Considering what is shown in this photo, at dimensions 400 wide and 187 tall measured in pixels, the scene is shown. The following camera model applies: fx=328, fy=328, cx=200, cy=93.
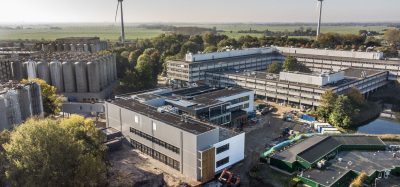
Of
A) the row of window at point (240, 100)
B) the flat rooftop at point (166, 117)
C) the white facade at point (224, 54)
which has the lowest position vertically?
the row of window at point (240, 100)

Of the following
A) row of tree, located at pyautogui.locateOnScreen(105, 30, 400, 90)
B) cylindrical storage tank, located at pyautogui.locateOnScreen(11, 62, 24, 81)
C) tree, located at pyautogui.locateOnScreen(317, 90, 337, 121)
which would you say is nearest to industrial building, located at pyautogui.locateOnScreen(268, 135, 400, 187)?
tree, located at pyautogui.locateOnScreen(317, 90, 337, 121)

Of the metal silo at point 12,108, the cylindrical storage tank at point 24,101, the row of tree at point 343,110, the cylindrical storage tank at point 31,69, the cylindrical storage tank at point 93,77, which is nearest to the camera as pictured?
the metal silo at point 12,108

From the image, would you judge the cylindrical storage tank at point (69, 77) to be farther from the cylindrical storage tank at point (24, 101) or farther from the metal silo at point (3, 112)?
the metal silo at point (3, 112)

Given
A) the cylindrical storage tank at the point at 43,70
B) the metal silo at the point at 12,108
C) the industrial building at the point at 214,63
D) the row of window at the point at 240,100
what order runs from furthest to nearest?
the industrial building at the point at 214,63, the cylindrical storage tank at the point at 43,70, the row of window at the point at 240,100, the metal silo at the point at 12,108

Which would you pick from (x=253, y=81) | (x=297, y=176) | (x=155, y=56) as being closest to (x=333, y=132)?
(x=297, y=176)

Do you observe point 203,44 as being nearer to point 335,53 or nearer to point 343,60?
point 335,53

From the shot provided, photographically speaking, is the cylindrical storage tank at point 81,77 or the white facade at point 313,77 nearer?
the white facade at point 313,77

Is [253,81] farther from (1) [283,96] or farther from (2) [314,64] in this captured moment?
(2) [314,64]

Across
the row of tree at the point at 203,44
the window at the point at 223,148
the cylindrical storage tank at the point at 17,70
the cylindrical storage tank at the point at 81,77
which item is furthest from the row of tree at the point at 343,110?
the cylindrical storage tank at the point at 17,70
